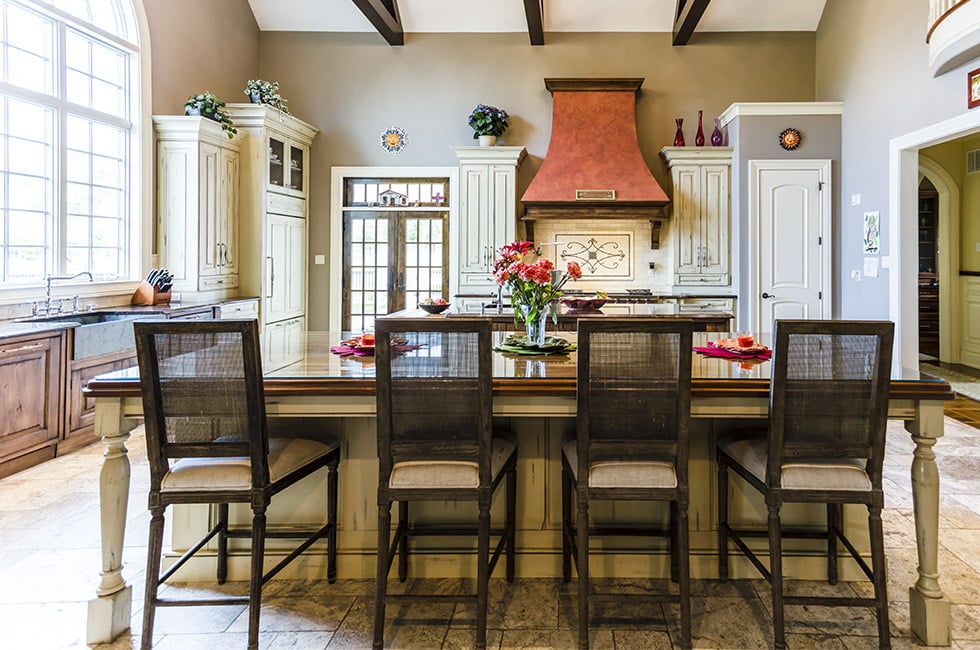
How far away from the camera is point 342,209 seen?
6.67m

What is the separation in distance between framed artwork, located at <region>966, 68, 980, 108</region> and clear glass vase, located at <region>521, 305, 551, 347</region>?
3641mm

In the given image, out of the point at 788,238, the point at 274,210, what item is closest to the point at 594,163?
the point at 788,238

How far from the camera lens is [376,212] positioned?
665 centimetres

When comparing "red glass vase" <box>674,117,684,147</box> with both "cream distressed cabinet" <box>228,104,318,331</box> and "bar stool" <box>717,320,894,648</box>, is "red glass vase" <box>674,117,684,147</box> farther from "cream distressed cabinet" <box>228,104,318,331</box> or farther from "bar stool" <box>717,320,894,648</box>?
"bar stool" <box>717,320,894,648</box>

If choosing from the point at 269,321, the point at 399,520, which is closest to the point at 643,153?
the point at 269,321

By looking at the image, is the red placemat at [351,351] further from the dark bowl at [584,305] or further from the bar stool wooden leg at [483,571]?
the dark bowl at [584,305]

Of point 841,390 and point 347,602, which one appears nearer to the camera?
point 841,390

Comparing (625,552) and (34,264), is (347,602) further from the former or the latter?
(34,264)

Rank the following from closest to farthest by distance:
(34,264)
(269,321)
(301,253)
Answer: (34,264) < (269,321) < (301,253)

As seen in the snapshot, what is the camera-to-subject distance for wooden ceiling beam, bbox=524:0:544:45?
5664mm

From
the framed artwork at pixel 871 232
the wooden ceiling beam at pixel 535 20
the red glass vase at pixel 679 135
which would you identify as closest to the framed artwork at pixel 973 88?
the framed artwork at pixel 871 232

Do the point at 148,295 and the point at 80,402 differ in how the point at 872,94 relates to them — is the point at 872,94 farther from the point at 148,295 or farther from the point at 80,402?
the point at 80,402

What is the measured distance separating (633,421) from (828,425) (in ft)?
1.88

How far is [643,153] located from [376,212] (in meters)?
3.06
